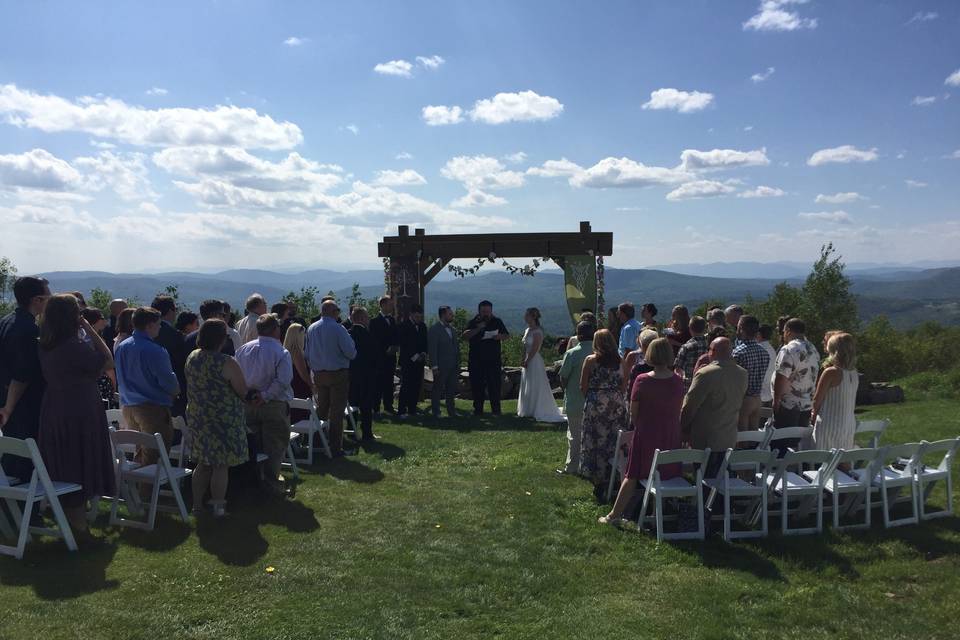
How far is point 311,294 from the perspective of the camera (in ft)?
61.2

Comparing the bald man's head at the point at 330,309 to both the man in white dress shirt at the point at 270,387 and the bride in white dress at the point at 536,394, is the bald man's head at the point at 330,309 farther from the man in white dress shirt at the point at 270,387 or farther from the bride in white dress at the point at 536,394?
the bride in white dress at the point at 536,394

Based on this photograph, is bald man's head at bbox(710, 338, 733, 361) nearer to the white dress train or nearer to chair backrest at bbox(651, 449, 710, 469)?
chair backrest at bbox(651, 449, 710, 469)

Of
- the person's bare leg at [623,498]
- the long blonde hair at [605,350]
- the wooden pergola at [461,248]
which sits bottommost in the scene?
the person's bare leg at [623,498]

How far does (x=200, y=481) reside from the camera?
5453mm

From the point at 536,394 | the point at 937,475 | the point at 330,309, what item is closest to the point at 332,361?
the point at 330,309

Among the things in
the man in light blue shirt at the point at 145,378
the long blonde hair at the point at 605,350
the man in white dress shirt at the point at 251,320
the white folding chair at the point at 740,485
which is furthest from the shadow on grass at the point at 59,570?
the white folding chair at the point at 740,485

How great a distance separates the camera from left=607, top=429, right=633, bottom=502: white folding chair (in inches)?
238

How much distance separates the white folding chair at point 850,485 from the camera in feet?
17.5

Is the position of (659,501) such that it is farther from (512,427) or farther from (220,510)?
(512,427)

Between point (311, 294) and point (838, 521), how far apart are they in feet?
50.5

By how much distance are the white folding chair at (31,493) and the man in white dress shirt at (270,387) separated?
1565 mm

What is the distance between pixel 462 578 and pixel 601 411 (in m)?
2.40

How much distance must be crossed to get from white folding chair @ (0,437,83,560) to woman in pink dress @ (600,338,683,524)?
13.7 ft

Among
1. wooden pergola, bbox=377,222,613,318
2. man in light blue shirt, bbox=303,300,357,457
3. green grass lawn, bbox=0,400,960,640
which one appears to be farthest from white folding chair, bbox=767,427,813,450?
wooden pergola, bbox=377,222,613,318
